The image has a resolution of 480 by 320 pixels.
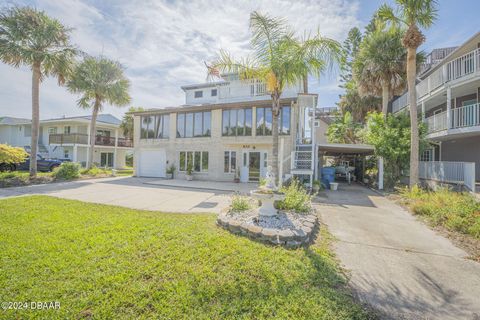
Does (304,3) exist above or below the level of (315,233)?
above

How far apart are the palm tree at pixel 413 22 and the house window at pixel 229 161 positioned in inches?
419

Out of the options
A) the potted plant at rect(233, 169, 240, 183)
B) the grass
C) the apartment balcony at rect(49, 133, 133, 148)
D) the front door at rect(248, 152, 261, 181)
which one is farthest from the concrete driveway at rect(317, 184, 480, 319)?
the apartment balcony at rect(49, 133, 133, 148)

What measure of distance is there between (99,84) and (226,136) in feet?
39.5

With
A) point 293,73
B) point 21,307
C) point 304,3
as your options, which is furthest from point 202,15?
point 21,307

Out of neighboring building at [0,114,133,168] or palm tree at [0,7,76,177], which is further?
neighboring building at [0,114,133,168]

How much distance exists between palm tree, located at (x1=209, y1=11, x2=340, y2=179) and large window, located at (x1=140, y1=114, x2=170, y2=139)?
44.9 ft

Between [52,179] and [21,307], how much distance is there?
14.9 meters

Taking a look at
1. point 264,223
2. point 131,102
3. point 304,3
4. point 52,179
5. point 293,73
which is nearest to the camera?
point 264,223

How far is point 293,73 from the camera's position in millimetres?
6020

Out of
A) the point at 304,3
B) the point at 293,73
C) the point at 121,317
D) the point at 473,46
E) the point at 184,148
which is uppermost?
the point at 473,46

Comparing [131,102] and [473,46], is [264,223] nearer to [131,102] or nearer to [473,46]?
[473,46]

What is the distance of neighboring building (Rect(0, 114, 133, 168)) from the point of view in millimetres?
23753

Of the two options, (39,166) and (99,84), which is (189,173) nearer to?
(99,84)

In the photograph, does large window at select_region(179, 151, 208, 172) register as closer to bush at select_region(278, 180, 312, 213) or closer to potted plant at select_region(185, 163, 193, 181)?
potted plant at select_region(185, 163, 193, 181)
